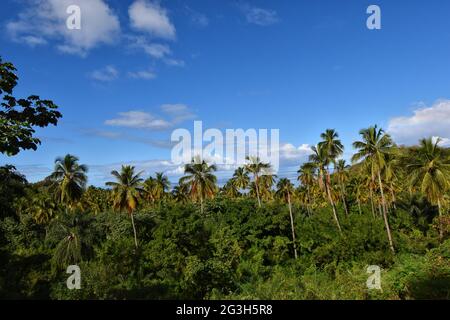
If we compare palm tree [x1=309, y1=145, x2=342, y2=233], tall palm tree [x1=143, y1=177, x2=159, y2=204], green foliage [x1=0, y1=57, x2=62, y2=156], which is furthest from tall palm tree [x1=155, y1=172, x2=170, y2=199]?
green foliage [x1=0, y1=57, x2=62, y2=156]

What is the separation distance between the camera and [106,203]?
283 feet

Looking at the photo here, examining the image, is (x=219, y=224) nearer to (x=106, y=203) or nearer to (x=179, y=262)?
(x=179, y=262)

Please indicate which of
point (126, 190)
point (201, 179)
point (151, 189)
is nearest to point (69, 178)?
point (126, 190)

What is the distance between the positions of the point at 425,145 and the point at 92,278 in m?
37.6

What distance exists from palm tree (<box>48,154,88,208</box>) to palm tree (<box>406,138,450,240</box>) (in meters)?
39.2

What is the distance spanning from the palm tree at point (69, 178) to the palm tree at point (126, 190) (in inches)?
137

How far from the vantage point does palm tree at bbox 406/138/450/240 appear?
42.0 m

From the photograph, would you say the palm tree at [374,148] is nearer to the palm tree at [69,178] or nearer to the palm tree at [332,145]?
the palm tree at [332,145]

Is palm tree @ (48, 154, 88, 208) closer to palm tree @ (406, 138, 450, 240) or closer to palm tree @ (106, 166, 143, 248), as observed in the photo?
palm tree @ (106, 166, 143, 248)

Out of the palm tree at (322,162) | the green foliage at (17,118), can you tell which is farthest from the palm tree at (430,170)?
the green foliage at (17,118)

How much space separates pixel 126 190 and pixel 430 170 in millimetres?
35150

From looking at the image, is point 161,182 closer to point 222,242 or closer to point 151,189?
point 151,189

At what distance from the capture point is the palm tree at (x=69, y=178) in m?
48.7
